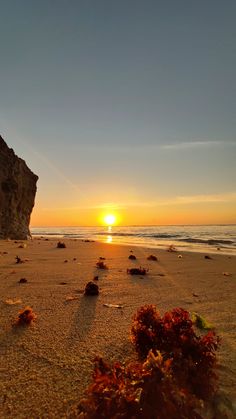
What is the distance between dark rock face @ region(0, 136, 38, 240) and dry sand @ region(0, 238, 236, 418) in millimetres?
14982

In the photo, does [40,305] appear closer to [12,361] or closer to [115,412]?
[12,361]

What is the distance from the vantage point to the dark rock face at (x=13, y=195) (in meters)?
20.3

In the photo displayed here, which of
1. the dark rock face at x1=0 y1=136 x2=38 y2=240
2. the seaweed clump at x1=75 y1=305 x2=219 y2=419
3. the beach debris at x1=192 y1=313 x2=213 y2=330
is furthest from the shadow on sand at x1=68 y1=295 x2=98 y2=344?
the dark rock face at x1=0 y1=136 x2=38 y2=240

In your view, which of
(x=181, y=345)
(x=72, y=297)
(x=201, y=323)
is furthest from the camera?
(x=72, y=297)

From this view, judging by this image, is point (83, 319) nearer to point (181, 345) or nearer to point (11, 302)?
point (11, 302)

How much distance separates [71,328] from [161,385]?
163cm

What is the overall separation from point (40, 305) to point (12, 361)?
5.13 ft

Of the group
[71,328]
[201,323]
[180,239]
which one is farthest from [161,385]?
[180,239]

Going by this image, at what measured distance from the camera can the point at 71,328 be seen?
10.2 feet

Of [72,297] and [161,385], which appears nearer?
[161,385]

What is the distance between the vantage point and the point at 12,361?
2354 millimetres

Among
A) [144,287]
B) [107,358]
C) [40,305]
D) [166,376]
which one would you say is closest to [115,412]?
[166,376]

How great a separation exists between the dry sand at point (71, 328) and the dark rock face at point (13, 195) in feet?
49.2

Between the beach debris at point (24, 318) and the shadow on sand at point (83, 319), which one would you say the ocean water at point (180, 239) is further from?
the beach debris at point (24, 318)
